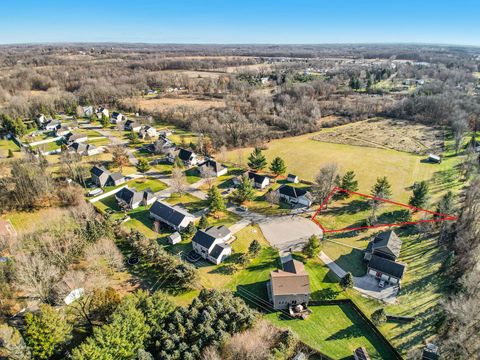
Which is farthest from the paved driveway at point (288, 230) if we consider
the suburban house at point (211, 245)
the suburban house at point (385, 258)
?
the suburban house at point (385, 258)

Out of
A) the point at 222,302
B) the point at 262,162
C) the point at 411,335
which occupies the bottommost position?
the point at 411,335

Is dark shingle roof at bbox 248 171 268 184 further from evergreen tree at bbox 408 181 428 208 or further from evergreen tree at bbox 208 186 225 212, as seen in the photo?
evergreen tree at bbox 408 181 428 208

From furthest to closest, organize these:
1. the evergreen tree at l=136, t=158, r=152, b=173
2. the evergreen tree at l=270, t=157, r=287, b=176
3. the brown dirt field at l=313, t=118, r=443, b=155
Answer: the brown dirt field at l=313, t=118, r=443, b=155 → the evergreen tree at l=136, t=158, r=152, b=173 → the evergreen tree at l=270, t=157, r=287, b=176

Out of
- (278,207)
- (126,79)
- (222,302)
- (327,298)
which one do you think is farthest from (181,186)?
(126,79)

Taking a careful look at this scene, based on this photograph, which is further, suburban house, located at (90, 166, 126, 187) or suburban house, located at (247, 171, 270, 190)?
suburban house, located at (90, 166, 126, 187)

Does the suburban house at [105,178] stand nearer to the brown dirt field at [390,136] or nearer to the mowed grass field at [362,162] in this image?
the mowed grass field at [362,162]

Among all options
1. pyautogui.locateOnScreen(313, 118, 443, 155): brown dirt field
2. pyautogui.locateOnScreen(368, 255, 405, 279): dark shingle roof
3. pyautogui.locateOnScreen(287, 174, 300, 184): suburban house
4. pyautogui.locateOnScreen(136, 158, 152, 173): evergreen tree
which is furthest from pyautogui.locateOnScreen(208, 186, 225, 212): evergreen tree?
pyautogui.locateOnScreen(313, 118, 443, 155): brown dirt field

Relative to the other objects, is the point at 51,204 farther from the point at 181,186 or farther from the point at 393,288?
the point at 393,288
